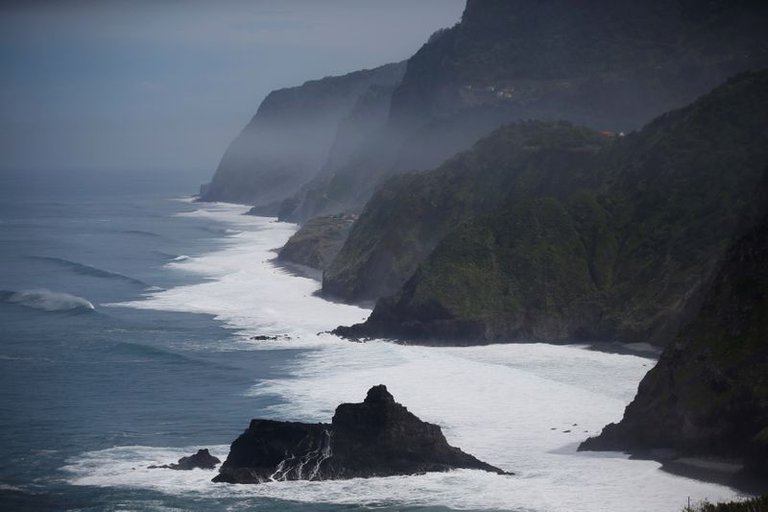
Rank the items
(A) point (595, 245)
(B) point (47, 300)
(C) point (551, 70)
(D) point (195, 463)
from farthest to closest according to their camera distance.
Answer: (C) point (551, 70)
(B) point (47, 300)
(A) point (595, 245)
(D) point (195, 463)

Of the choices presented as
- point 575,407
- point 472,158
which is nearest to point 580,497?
point 575,407

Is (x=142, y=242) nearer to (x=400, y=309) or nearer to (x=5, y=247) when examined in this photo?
(x=5, y=247)

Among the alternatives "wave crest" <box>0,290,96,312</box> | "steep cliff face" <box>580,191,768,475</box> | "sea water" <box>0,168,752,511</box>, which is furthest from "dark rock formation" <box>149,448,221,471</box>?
"wave crest" <box>0,290,96,312</box>

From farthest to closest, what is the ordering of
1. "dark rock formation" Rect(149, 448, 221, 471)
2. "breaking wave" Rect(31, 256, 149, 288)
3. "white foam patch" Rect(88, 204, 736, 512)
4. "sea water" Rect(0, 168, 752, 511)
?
"breaking wave" Rect(31, 256, 149, 288) < "dark rock formation" Rect(149, 448, 221, 471) < "sea water" Rect(0, 168, 752, 511) < "white foam patch" Rect(88, 204, 736, 512)

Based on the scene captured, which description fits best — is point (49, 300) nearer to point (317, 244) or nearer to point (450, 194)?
point (317, 244)

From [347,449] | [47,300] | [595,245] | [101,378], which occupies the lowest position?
[101,378]

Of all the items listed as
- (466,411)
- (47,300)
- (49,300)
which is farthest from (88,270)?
(466,411)

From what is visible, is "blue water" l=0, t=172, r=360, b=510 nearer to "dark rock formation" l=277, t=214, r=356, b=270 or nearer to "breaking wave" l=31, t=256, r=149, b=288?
"breaking wave" l=31, t=256, r=149, b=288
